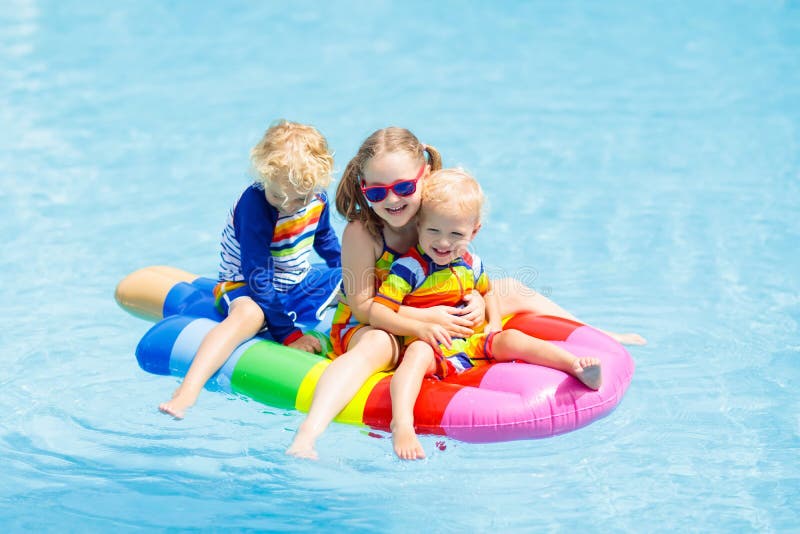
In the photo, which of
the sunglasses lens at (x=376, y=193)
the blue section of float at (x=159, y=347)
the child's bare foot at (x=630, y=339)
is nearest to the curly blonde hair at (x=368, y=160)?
the sunglasses lens at (x=376, y=193)

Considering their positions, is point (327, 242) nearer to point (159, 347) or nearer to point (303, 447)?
point (159, 347)

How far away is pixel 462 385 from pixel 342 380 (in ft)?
1.62

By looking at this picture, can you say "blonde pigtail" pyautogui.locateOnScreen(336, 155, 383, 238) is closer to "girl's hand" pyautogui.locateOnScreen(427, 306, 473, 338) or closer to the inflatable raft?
"girl's hand" pyautogui.locateOnScreen(427, 306, 473, 338)

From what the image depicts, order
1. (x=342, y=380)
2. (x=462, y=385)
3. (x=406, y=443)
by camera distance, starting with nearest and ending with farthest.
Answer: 1. (x=406, y=443)
2. (x=342, y=380)
3. (x=462, y=385)

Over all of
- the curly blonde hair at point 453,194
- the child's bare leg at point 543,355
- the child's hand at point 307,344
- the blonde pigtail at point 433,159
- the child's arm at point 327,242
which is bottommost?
the child's hand at point 307,344

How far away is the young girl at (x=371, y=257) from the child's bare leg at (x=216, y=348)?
37cm

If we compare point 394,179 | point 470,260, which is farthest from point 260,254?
point 470,260

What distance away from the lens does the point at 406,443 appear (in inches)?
143

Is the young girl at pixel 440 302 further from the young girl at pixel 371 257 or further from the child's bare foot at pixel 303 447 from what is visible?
the child's bare foot at pixel 303 447

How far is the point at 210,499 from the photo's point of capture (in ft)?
12.6

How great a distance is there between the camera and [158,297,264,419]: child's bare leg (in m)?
4.00

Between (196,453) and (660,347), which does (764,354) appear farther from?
(196,453)

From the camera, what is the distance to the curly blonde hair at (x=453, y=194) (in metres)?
3.84

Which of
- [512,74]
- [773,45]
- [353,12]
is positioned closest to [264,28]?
[353,12]
